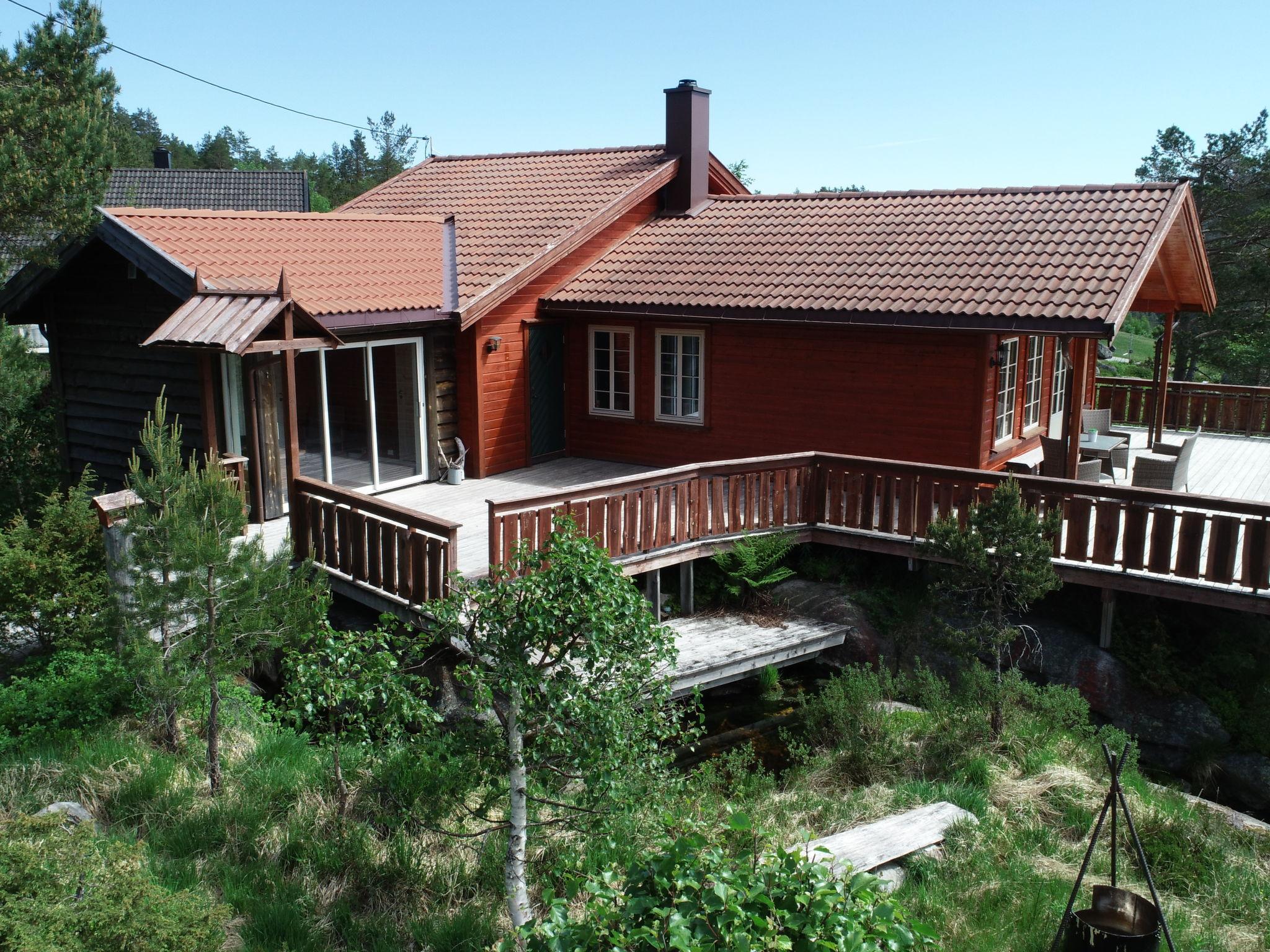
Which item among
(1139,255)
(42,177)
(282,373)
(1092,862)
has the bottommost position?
(1092,862)

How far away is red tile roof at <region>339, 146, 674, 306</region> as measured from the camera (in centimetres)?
1395

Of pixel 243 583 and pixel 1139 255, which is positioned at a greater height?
pixel 1139 255

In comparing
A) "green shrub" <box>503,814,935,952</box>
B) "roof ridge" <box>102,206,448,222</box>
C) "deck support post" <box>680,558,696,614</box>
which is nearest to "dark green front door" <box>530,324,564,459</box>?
"roof ridge" <box>102,206,448,222</box>

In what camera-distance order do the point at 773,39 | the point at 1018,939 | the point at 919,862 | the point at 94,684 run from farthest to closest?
the point at 773,39 < the point at 94,684 < the point at 919,862 < the point at 1018,939

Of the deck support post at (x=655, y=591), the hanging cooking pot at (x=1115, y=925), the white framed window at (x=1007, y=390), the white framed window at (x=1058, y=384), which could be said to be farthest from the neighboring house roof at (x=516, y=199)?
the hanging cooking pot at (x=1115, y=925)

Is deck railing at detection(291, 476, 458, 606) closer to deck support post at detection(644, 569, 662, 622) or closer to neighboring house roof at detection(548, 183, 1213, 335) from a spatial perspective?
deck support post at detection(644, 569, 662, 622)

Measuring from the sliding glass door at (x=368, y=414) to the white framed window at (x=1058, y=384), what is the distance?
8.52 metres

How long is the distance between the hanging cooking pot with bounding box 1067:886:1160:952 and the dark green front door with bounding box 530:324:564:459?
9.81 m

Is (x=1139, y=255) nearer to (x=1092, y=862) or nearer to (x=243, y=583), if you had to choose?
(x=1092, y=862)

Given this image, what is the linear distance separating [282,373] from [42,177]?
3.15m

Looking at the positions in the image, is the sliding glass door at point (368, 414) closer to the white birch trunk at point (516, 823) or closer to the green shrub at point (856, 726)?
the green shrub at point (856, 726)

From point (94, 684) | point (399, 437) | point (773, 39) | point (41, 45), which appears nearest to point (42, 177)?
point (41, 45)

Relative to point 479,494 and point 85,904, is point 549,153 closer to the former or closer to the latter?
point 479,494

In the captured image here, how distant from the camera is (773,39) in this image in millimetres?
34969
